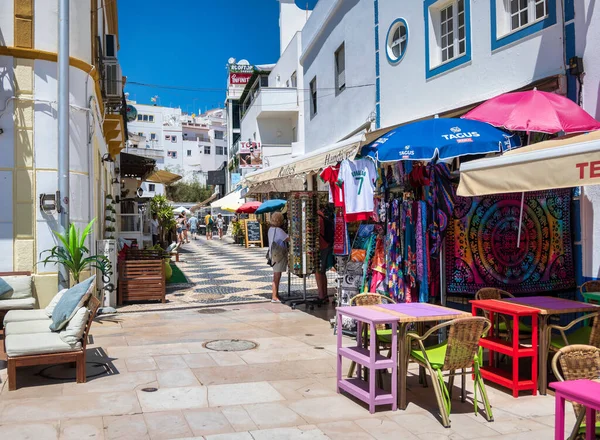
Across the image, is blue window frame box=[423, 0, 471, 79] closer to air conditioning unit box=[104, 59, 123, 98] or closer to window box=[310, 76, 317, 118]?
air conditioning unit box=[104, 59, 123, 98]

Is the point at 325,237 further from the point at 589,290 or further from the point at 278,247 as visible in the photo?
the point at 589,290

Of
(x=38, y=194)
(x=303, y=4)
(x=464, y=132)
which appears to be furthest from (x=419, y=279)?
(x=303, y=4)

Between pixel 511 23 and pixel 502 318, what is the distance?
16.4 ft

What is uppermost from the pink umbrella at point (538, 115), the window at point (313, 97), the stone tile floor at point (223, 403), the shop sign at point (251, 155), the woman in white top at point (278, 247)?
the window at point (313, 97)

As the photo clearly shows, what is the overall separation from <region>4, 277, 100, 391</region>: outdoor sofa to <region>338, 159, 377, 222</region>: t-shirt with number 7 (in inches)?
136

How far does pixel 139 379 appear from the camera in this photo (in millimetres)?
6113

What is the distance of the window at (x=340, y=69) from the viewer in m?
17.6

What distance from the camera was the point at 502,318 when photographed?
6910 mm

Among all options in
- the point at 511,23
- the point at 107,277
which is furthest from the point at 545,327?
the point at 107,277

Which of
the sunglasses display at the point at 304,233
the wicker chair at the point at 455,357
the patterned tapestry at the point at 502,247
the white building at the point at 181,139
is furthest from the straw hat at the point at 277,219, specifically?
the white building at the point at 181,139

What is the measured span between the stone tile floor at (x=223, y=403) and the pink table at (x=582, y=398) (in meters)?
1.35

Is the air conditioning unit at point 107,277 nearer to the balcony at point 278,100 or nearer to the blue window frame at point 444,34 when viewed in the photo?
the blue window frame at point 444,34

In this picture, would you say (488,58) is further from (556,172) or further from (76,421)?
(76,421)

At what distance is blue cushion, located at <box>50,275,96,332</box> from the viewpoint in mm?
6199
